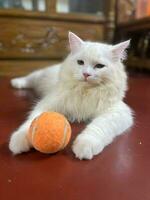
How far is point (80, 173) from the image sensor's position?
2.46ft

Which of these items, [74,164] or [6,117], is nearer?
[74,164]

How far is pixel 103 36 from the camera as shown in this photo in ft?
9.52

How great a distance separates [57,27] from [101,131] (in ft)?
6.36

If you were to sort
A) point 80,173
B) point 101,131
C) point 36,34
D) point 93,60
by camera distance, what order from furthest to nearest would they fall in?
point 36,34
point 93,60
point 101,131
point 80,173

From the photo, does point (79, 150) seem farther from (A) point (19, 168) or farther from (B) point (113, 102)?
(B) point (113, 102)

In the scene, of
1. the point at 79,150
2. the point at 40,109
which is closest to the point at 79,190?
the point at 79,150

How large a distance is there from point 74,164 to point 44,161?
86mm

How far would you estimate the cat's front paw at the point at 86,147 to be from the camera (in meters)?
0.81

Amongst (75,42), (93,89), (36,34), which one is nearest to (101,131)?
(93,89)

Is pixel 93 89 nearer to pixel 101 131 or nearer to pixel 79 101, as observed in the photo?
pixel 79 101

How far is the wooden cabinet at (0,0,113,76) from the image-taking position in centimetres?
250

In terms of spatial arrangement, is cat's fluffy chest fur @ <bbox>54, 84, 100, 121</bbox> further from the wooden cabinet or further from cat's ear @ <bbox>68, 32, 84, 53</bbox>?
the wooden cabinet

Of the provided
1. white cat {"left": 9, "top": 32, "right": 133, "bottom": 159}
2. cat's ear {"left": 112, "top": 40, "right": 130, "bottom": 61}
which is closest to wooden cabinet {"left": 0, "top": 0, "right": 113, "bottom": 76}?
white cat {"left": 9, "top": 32, "right": 133, "bottom": 159}

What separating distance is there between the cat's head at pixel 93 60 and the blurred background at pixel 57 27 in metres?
1.54
